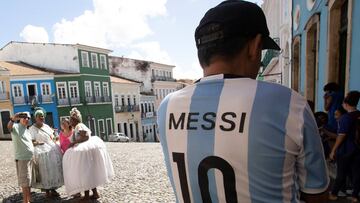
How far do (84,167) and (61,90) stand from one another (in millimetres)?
27888

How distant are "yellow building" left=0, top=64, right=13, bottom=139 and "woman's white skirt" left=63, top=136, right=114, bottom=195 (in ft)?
88.0

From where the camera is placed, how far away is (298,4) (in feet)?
32.4

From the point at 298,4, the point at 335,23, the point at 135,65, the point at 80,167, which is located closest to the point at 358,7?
the point at 335,23

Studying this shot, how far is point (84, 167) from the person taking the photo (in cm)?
468

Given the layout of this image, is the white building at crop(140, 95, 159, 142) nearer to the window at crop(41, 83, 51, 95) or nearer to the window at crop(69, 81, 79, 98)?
the window at crop(69, 81, 79, 98)

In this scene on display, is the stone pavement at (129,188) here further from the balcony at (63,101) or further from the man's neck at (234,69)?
the balcony at (63,101)

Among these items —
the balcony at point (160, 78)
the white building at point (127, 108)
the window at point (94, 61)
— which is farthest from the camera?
the balcony at point (160, 78)

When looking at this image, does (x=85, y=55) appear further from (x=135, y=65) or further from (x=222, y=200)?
(x=222, y=200)

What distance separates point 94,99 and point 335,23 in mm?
29448

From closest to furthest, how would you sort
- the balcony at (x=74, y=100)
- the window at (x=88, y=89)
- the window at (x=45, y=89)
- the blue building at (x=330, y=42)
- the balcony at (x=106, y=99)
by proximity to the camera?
1. the blue building at (x=330, y=42)
2. the window at (x=45, y=89)
3. the balcony at (x=74, y=100)
4. the window at (x=88, y=89)
5. the balcony at (x=106, y=99)

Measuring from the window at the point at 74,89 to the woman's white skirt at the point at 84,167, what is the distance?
27712 millimetres

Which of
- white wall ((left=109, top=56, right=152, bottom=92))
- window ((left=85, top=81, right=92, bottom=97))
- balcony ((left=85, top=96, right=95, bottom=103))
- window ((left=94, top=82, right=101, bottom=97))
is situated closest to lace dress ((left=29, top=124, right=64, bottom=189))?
balcony ((left=85, top=96, right=95, bottom=103))

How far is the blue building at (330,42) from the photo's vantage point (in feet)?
15.0

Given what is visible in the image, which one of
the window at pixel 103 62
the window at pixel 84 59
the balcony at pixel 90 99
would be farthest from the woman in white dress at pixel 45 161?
the window at pixel 103 62
